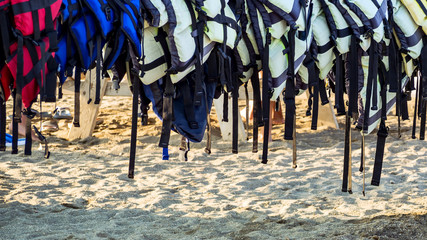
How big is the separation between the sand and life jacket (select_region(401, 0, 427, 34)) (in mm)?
1253

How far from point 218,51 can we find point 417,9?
0.85 m

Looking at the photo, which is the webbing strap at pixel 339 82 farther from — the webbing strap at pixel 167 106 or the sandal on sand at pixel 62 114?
the sandal on sand at pixel 62 114

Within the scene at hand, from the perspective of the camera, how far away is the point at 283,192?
4082mm

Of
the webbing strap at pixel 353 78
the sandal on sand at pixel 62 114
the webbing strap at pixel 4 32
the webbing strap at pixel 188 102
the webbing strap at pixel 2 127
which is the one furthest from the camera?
the sandal on sand at pixel 62 114

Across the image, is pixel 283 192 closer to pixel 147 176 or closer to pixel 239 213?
pixel 239 213

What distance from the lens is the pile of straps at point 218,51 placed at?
5.82 feet

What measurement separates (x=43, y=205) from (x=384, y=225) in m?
2.17

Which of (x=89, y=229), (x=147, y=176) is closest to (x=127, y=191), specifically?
(x=147, y=176)

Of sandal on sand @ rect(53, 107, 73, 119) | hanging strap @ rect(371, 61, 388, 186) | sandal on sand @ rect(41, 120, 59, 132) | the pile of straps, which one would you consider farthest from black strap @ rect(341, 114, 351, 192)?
sandal on sand @ rect(53, 107, 73, 119)

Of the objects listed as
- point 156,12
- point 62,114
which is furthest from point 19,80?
point 62,114

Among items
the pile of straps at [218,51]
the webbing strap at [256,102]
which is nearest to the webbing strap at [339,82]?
the pile of straps at [218,51]

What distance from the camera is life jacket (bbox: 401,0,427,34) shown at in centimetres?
226

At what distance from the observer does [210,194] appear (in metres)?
4.05

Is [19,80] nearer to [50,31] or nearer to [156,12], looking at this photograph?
[50,31]
